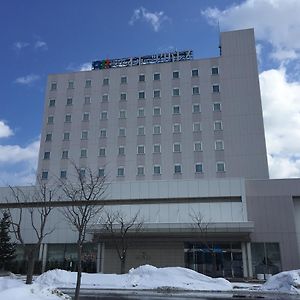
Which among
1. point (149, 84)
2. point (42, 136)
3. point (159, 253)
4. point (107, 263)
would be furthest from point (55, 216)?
point (149, 84)

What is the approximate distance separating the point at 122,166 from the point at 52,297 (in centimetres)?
3892

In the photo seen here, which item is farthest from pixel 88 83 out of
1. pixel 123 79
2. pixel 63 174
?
pixel 63 174

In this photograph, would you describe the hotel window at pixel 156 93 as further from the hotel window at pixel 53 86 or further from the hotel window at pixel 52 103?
the hotel window at pixel 53 86

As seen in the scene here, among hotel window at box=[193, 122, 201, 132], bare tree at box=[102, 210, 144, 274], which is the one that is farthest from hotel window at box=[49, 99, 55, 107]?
bare tree at box=[102, 210, 144, 274]

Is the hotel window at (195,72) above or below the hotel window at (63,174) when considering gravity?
above

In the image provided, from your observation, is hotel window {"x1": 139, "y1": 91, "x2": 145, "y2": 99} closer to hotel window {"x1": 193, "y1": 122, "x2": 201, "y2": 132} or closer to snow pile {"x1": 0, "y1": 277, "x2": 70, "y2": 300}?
hotel window {"x1": 193, "y1": 122, "x2": 201, "y2": 132}

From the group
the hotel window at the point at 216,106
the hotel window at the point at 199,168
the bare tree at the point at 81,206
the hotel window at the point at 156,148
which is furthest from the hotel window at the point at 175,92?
the bare tree at the point at 81,206

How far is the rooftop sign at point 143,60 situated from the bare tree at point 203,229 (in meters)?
28.2

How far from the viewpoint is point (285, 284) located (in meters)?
22.7

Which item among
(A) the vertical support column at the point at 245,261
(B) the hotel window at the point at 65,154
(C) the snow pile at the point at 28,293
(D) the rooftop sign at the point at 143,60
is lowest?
(C) the snow pile at the point at 28,293

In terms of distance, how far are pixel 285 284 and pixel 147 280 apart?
29.6ft

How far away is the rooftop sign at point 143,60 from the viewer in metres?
57.9

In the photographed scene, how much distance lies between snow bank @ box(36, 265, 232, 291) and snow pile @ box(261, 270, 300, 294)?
2518mm

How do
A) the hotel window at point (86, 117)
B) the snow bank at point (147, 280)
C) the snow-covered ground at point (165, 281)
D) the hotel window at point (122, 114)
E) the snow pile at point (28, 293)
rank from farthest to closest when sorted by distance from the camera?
the hotel window at point (86, 117) → the hotel window at point (122, 114) → the snow bank at point (147, 280) → the snow-covered ground at point (165, 281) → the snow pile at point (28, 293)
